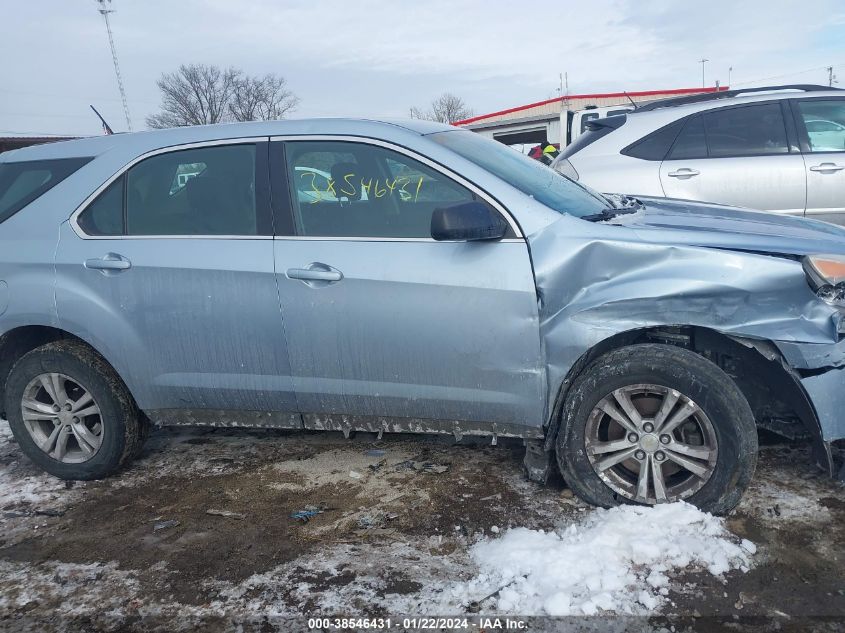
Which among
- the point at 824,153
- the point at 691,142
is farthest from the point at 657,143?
the point at 824,153

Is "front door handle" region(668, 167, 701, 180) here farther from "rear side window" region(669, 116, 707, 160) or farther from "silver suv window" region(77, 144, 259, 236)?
"silver suv window" region(77, 144, 259, 236)

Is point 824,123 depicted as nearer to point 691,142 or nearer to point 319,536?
point 691,142

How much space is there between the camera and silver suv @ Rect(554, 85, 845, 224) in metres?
5.52

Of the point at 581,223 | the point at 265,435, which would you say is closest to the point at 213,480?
the point at 265,435

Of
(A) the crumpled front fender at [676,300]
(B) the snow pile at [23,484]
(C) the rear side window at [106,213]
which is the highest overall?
(C) the rear side window at [106,213]

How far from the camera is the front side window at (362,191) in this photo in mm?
3188

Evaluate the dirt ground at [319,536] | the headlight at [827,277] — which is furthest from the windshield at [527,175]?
the dirt ground at [319,536]

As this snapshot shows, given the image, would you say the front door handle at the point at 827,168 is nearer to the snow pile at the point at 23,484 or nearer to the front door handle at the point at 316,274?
the front door handle at the point at 316,274

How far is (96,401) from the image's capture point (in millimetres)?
3676

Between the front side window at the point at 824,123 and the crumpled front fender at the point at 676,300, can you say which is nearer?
the crumpled front fender at the point at 676,300

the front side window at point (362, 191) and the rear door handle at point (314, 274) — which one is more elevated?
the front side window at point (362, 191)

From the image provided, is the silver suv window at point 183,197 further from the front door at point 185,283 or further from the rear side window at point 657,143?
the rear side window at point 657,143

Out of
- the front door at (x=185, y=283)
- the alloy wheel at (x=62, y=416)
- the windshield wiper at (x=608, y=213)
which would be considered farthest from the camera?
the alloy wheel at (x=62, y=416)

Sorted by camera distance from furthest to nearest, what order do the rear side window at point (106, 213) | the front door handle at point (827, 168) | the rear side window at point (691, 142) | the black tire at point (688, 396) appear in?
the rear side window at point (691, 142) → the front door handle at point (827, 168) → the rear side window at point (106, 213) → the black tire at point (688, 396)
